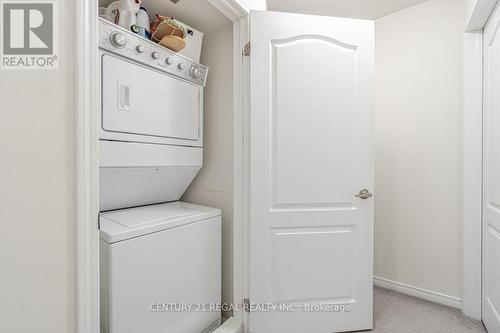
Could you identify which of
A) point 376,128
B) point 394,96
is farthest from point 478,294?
point 394,96

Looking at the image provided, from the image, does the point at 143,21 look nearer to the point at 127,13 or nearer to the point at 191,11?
the point at 127,13

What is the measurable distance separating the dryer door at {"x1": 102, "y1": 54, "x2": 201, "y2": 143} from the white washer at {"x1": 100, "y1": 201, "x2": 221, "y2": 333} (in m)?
0.48

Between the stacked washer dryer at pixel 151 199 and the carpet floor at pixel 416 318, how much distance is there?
4.21 ft

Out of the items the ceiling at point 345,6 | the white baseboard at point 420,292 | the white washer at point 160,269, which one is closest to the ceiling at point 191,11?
the ceiling at point 345,6

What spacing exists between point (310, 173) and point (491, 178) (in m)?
1.18

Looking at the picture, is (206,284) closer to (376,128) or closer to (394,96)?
(376,128)

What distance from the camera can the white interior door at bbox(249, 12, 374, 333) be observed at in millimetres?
1565

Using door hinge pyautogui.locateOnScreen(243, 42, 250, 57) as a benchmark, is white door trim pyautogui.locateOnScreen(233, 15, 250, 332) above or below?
below

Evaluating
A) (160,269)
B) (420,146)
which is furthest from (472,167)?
(160,269)

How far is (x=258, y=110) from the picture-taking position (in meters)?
1.56

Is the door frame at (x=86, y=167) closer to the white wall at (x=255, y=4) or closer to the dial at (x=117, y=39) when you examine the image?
the dial at (x=117, y=39)

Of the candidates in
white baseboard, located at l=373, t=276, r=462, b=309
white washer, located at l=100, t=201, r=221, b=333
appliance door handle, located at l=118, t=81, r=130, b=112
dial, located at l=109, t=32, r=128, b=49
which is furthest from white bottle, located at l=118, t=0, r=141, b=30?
white baseboard, located at l=373, t=276, r=462, b=309

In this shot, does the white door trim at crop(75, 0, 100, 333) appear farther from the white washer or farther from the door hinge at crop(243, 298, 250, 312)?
the door hinge at crop(243, 298, 250, 312)

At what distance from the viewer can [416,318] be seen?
5.97ft
